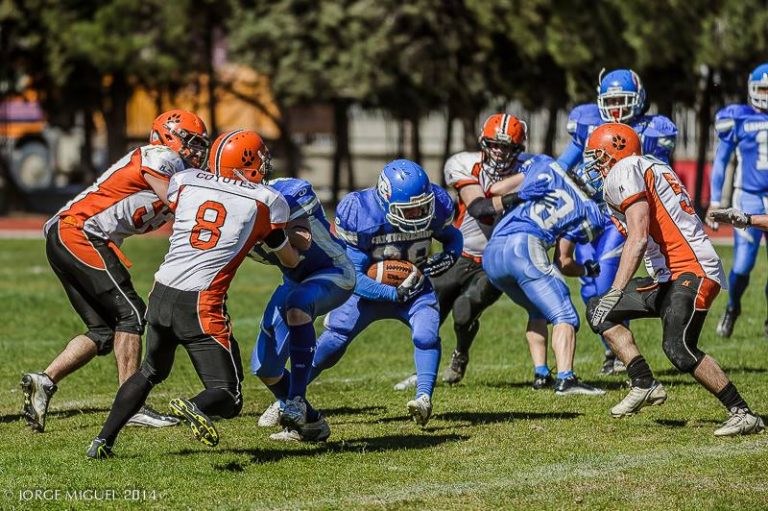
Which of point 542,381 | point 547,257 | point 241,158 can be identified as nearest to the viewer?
point 241,158

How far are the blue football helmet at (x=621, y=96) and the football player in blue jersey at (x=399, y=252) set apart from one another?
199 centimetres

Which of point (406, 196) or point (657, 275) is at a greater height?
point (406, 196)

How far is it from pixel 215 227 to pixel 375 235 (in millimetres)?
1455

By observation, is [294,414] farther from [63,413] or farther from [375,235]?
[63,413]

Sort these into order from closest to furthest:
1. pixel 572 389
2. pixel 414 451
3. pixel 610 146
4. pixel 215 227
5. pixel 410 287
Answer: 1. pixel 215 227
2. pixel 414 451
3. pixel 610 146
4. pixel 410 287
5. pixel 572 389

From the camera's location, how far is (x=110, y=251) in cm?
793

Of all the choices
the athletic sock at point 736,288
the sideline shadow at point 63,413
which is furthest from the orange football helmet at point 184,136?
the athletic sock at point 736,288

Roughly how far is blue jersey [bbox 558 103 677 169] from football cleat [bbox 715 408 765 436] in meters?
2.64

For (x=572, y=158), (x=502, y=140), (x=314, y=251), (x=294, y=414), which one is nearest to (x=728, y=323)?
(x=572, y=158)

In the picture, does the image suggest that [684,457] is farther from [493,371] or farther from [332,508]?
[493,371]

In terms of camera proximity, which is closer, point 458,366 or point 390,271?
point 390,271

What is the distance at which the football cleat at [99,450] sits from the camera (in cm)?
676

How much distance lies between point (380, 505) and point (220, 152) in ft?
6.69

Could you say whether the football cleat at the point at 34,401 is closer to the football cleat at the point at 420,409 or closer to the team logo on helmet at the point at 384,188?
the football cleat at the point at 420,409
